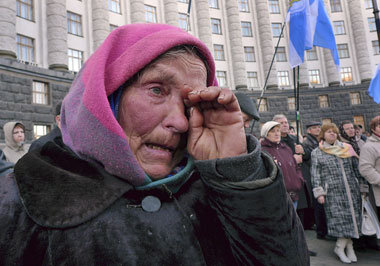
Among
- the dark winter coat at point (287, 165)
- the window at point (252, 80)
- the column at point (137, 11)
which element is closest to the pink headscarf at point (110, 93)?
the dark winter coat at point (287, 165)

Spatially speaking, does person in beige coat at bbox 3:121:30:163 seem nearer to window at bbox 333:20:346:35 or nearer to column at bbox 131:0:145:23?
column at bbox 131:0:145:23

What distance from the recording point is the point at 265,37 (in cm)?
2345

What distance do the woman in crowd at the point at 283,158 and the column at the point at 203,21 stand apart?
1812 centimetres

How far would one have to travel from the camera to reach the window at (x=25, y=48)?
13828 millimetres

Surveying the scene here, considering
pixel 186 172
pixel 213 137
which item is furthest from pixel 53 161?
pixel 213 137

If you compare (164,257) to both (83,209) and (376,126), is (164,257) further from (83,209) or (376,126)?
(376,126)

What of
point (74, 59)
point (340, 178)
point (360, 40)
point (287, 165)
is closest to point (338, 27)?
point (360, 40)

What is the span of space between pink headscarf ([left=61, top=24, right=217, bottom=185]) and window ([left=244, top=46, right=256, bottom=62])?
2360cm

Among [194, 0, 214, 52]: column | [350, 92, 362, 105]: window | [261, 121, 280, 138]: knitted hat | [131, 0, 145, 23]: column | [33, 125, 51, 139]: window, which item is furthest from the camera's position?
[350, 92, 362, 105]: window

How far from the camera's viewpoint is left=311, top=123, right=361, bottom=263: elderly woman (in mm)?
4348

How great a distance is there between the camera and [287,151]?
16.1 feet

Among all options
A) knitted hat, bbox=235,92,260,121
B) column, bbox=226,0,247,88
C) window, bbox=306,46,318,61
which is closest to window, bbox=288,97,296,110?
window, bbox=306,46,318,61

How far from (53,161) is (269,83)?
2330cm

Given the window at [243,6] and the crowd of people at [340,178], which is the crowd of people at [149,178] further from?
the window at [243,6]
